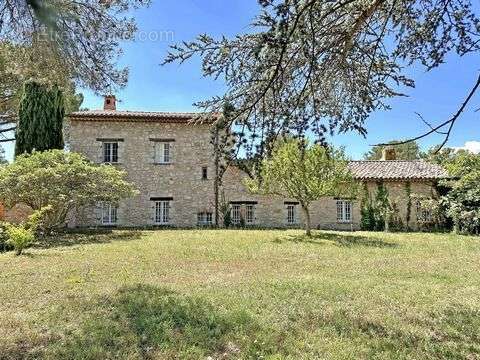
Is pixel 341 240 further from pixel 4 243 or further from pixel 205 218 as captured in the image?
pixel 4 243

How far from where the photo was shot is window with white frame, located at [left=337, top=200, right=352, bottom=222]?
21.9 meters

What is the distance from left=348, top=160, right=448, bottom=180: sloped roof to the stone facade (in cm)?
45

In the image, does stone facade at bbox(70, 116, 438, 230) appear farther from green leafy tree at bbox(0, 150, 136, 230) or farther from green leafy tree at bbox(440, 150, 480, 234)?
green leafy tree at bbox(440, 150, 480, 234)

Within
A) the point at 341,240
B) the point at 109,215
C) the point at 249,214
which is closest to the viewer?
the point at 341,240

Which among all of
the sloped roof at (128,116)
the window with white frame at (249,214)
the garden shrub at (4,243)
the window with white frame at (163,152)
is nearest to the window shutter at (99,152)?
the sloped roof at (128,116)

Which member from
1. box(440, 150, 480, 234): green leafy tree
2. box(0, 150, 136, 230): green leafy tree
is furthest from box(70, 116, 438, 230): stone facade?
box(440, 150, 480, 234): green leafy tree

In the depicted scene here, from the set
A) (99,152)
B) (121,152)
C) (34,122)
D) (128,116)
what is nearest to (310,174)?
(128,116)

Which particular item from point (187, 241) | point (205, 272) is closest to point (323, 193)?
point (187, 241)

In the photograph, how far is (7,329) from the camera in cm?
511

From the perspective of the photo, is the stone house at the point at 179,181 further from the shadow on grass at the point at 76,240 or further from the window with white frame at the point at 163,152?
the shadow on grass at the point at 76,240

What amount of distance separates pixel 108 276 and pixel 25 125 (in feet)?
45.3

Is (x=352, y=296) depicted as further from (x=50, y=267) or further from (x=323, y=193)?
(x=323, y=193)

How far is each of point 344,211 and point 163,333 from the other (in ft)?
59.5

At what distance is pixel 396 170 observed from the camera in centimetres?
2286
